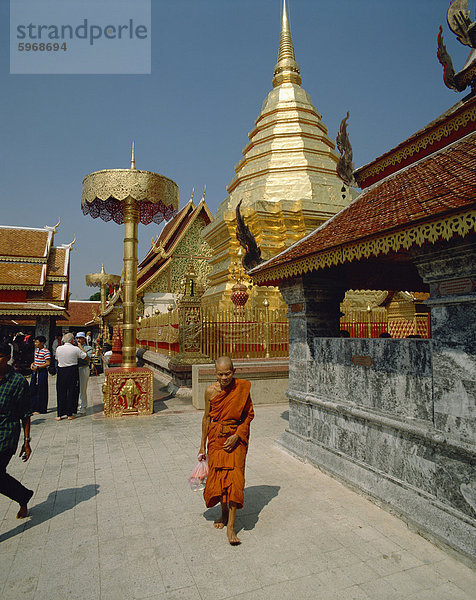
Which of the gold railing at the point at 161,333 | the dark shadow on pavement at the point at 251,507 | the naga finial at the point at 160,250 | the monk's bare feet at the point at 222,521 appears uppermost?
the naga finial at the point at 160,250

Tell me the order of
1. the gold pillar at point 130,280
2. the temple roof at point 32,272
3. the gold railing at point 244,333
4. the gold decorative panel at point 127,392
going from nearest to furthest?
the gold decorative panel at point 127,392 < the gold pillar at point 130,280 < the gold railing at point 244,333 < the temple roof at point 32,272

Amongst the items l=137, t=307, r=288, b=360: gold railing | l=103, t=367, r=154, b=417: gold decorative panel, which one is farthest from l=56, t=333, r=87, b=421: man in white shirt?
l=137, t=307, r=288, b=360: gold railing

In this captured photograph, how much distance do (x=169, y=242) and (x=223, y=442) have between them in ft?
74.1

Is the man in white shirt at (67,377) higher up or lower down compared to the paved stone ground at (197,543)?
higher up

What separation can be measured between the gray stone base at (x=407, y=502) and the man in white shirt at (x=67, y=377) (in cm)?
467

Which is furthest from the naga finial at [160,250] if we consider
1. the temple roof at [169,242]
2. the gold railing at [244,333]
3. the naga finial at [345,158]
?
the naga finial at [345,158]

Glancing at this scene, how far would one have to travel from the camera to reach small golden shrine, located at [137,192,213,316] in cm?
2453

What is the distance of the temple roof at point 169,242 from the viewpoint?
80.3 ft

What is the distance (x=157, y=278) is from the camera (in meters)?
24.7

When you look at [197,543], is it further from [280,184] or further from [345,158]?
[280,184]

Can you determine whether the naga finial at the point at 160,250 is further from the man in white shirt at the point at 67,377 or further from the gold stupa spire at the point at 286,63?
the man in white shirt at the point at 67,377

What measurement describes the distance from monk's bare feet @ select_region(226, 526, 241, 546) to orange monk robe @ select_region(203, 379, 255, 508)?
0.61ft

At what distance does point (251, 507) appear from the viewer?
3863mm

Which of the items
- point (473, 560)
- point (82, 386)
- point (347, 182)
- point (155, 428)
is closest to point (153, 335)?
point (82, 386)
